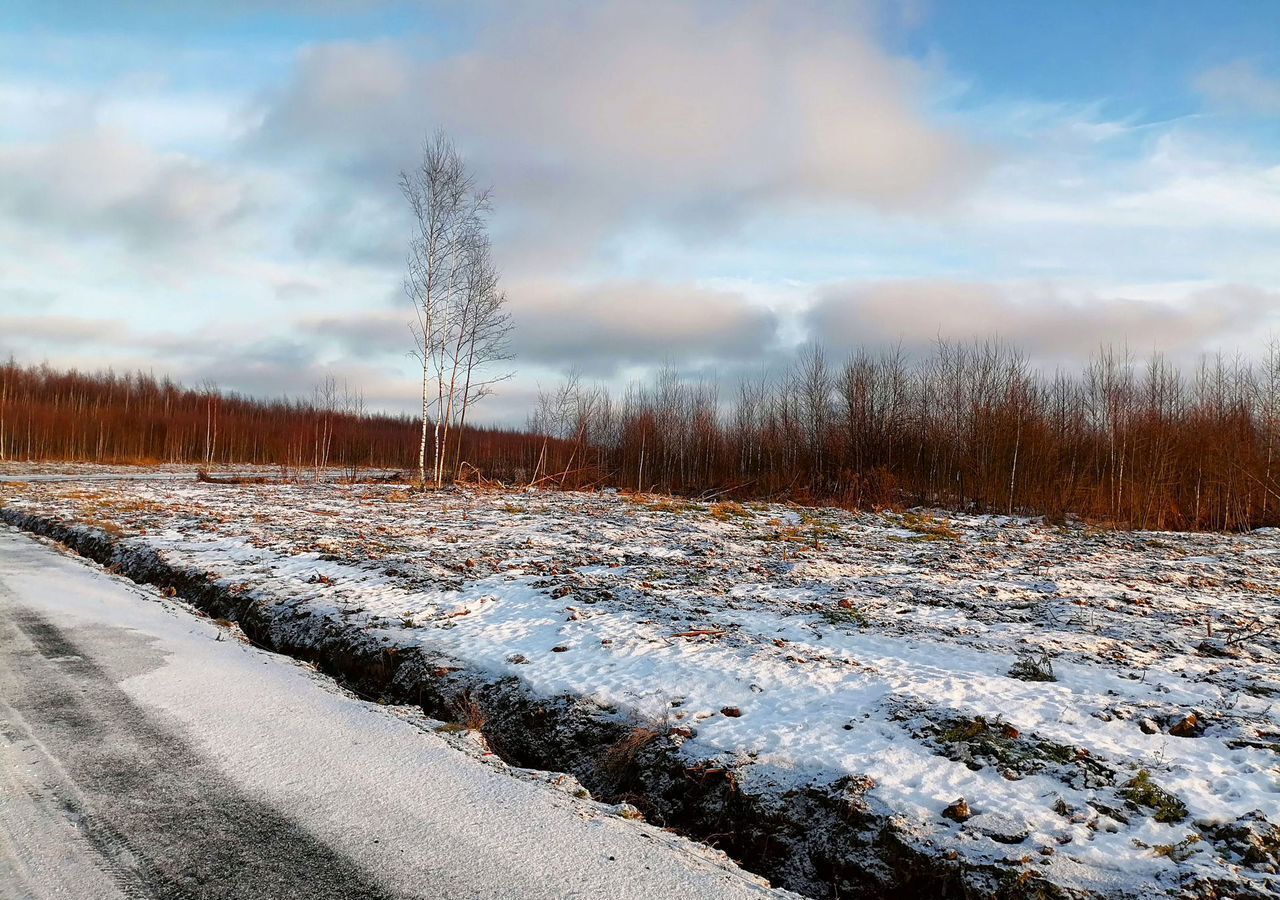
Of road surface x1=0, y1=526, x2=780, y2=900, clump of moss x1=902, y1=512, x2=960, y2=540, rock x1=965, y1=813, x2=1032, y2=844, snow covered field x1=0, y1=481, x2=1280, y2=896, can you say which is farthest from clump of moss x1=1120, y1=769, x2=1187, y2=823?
clump of moss x1=902, y1=512, x2=960, y2=540

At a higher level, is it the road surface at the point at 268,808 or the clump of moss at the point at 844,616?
the clump of moss at the point at 844,616

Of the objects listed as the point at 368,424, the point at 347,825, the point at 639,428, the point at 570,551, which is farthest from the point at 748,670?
the point at 368,424

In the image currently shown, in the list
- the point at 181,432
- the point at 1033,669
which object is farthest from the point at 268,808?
the point at 181,432

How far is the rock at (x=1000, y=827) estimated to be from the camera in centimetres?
295

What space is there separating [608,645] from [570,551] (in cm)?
414

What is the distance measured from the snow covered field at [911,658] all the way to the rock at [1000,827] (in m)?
0.01

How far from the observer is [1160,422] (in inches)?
794

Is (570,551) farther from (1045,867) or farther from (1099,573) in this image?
(1045,867)

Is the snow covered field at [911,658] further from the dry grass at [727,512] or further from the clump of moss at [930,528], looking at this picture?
the dry grass at [727,512]

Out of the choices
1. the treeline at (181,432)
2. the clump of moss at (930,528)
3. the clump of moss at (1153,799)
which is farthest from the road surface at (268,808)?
the treeline at (181,432)

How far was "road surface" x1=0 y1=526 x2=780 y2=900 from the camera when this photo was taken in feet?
8.53

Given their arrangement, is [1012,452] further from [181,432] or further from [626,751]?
[181,432]

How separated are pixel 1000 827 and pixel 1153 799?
715mm

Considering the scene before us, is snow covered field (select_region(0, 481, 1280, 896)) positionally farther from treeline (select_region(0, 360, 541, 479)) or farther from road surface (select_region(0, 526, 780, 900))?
treeline (select_region(0, 360, 541, 479))
